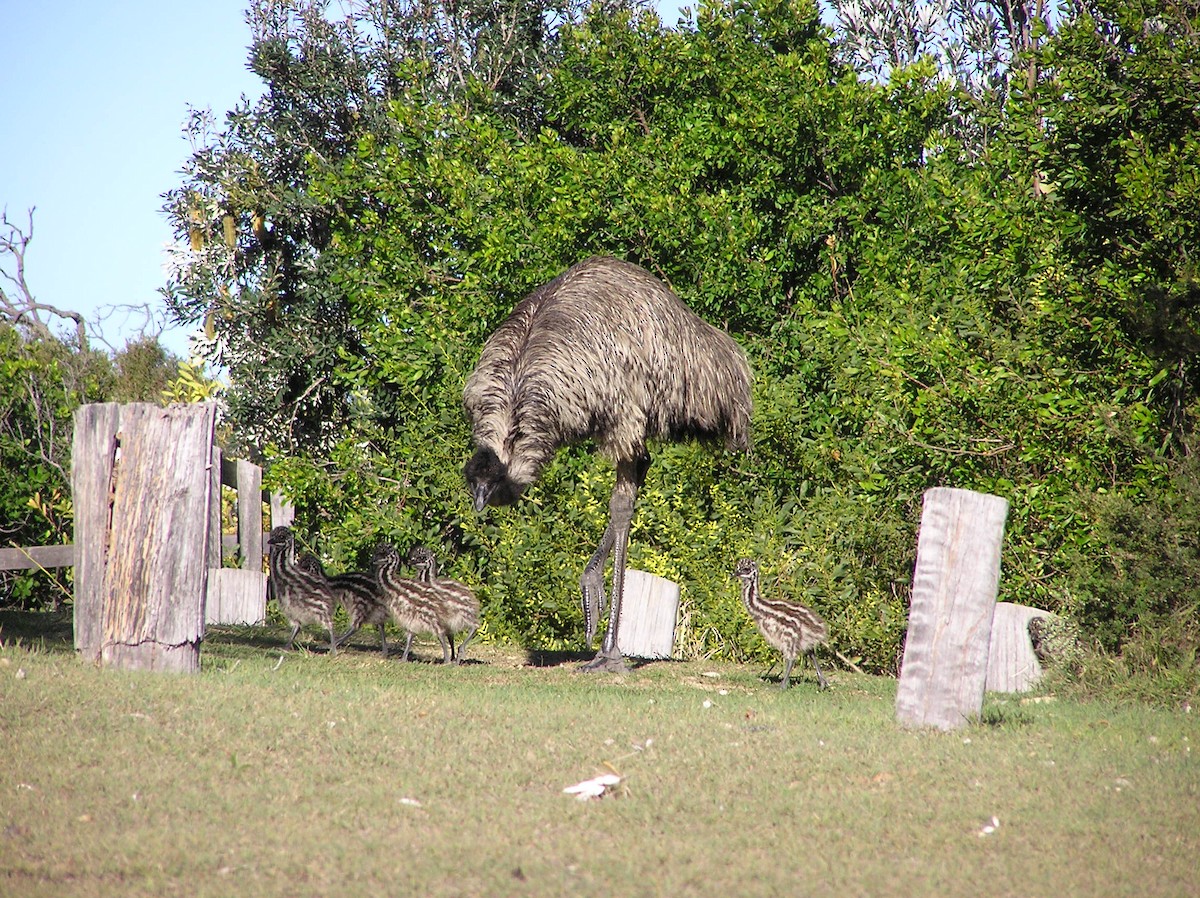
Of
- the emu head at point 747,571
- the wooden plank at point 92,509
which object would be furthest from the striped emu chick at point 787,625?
the wooden plank at point 92,509

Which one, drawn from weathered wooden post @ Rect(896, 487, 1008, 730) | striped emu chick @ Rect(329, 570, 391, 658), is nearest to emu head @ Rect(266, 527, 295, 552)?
striped emu chick @ Rect(329, 570, 391, 658)

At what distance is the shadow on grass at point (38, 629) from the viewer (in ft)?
34.2

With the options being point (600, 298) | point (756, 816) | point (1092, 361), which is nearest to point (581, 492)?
point (600, 298)

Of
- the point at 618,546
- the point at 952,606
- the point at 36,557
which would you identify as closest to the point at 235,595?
the point at 36,557

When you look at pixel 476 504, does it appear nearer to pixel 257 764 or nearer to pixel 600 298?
pixel 600 298

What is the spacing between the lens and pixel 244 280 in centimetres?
1792

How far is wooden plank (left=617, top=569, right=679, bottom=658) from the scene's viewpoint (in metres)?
13.0

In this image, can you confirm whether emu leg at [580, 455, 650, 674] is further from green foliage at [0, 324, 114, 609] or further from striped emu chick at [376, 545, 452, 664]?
green foliage at [0, 324, 114, 609]

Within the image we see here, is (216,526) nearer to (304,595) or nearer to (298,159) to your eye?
(304,595)

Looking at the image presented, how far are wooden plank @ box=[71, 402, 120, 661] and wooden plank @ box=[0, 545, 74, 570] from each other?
4829 millimetres

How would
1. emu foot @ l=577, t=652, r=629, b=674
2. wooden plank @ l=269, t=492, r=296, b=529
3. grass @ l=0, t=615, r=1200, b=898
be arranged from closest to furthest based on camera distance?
grass @ l=0, t=615, r=1200, b=898 < emu foot @ l=577, t=652, r=629, b=674 < wooden plank @ l=269, t=492, r=296, b=529

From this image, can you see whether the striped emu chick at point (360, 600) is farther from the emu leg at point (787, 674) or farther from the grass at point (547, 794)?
the emu leg at point (787, 674)

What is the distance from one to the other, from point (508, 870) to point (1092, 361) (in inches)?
318

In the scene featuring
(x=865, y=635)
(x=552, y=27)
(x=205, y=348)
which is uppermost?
(x=552, y=27)
